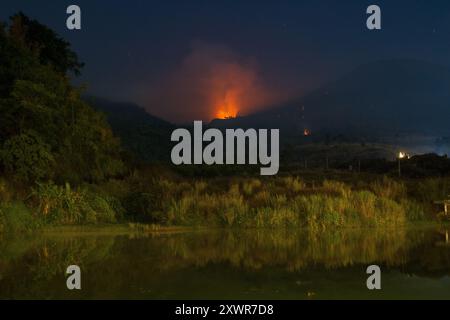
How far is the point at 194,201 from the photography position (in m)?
19.5

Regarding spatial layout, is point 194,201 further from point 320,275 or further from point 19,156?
point 320,275

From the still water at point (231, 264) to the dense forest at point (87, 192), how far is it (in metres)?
1.12

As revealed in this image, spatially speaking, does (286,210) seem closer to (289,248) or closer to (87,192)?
(289,248)

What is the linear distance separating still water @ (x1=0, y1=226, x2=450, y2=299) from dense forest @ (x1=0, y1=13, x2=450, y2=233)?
112 centimetres

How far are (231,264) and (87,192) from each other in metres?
8.53

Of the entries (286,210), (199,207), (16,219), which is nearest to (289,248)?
(286,210)

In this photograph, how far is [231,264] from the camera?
12531mm

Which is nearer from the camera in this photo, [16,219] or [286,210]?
[16,219]

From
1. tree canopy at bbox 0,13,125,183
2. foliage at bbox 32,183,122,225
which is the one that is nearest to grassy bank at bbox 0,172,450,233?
foliage at bbox 32,183,122,225

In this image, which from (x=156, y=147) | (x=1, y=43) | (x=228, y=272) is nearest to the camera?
(x=228, y=272)

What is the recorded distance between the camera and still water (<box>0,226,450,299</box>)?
9.64 meters
